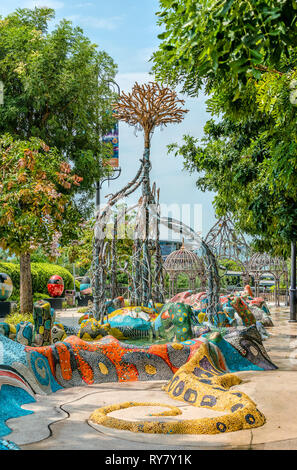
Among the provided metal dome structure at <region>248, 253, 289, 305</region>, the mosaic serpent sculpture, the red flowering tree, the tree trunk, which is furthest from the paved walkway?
metal dome structure at <region>248, 253, 289, 305</region>

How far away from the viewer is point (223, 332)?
27.6ft

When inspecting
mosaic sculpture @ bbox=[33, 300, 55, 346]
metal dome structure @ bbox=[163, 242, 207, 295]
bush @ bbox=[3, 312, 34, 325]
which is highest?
metal dome structure @ bbox=[163, 242, 207, 295]

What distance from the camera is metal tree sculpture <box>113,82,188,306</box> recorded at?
10078mm

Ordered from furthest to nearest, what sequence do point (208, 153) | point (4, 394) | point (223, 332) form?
point (208, 153)
point (223, 332)
point (4, 394)

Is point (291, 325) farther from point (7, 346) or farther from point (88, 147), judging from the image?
point (7, 346)

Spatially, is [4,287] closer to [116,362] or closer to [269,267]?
[116,362]

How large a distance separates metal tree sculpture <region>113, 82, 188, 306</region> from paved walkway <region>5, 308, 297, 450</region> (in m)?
3.87

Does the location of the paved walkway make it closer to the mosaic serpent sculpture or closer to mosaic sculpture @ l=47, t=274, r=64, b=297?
the mosaic serpent sculpture

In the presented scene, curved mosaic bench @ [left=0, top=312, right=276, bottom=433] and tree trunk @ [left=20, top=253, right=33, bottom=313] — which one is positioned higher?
tree trunk @ [left=20, top=253, right=33, bottom=313]

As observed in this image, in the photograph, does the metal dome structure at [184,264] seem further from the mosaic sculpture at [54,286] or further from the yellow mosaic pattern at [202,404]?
the yellow mosaic pattern at [202,404]

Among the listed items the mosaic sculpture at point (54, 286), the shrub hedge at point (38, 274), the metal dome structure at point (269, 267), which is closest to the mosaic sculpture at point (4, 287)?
the shrub hedge at point (38, 274)

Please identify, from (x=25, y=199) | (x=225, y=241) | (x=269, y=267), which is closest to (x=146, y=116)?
(x=25, y=199)
